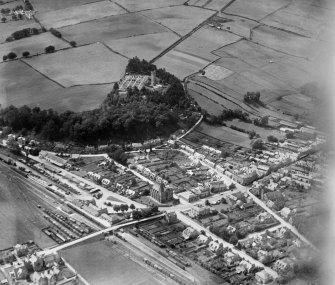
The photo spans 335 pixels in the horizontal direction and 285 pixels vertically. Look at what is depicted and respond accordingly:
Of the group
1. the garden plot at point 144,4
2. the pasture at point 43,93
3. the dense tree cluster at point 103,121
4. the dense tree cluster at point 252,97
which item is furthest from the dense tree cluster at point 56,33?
the dense tree cluster at point 252,97

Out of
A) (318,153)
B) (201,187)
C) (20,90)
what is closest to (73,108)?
(20,90)

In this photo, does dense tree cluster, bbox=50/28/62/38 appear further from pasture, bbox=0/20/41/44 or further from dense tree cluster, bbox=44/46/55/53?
dense tree cluster, bbox=44/46/55/53

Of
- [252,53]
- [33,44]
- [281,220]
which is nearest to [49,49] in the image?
[33,44]

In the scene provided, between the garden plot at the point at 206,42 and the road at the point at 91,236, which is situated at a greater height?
the garden plot at the point at 206,42

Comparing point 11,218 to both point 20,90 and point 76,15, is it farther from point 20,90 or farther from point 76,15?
point 76,15

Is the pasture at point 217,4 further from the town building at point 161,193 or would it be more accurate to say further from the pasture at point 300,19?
the town building at point 161,193

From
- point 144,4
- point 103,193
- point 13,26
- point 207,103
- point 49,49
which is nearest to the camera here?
point 103,193

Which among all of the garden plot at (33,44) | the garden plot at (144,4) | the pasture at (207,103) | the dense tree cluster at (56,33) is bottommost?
the pasture at (207,103)

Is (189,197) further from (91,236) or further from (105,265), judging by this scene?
(105,265)
